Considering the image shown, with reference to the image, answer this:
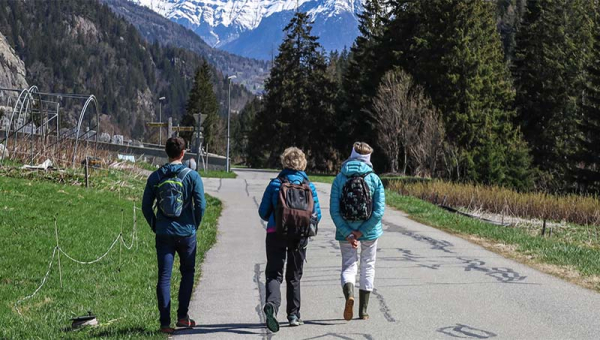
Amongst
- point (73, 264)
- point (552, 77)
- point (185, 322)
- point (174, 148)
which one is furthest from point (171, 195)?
point (552, 77)

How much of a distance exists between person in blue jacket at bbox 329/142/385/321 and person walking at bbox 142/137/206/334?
1475 mm

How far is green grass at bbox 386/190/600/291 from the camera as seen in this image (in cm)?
1121

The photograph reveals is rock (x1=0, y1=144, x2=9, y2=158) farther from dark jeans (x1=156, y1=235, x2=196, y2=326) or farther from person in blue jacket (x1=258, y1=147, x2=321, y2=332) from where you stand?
person in blue jacket (x1=258, y1=147, x2=321, y2=332)

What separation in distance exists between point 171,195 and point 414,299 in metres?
3.34

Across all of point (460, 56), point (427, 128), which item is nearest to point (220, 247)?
point (427, 128)

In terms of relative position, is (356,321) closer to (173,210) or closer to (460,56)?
(173,210)

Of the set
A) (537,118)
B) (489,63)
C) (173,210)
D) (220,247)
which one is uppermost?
(489,63)

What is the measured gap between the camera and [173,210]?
668cm

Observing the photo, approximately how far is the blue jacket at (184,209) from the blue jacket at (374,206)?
4.65ft

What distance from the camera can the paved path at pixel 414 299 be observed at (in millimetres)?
6938

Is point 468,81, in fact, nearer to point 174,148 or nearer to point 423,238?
point 423,238

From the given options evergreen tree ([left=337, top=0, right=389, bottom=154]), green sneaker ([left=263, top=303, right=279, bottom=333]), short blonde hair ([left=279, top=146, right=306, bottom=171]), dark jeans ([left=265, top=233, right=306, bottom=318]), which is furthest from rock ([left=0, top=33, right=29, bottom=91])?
green sneaker ([left=263, top=303, right=279, bottom=333])

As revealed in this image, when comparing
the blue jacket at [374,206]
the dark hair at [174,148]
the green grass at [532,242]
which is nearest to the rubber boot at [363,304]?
the blue jacket at [374,206]

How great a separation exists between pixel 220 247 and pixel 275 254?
6.25 meters
